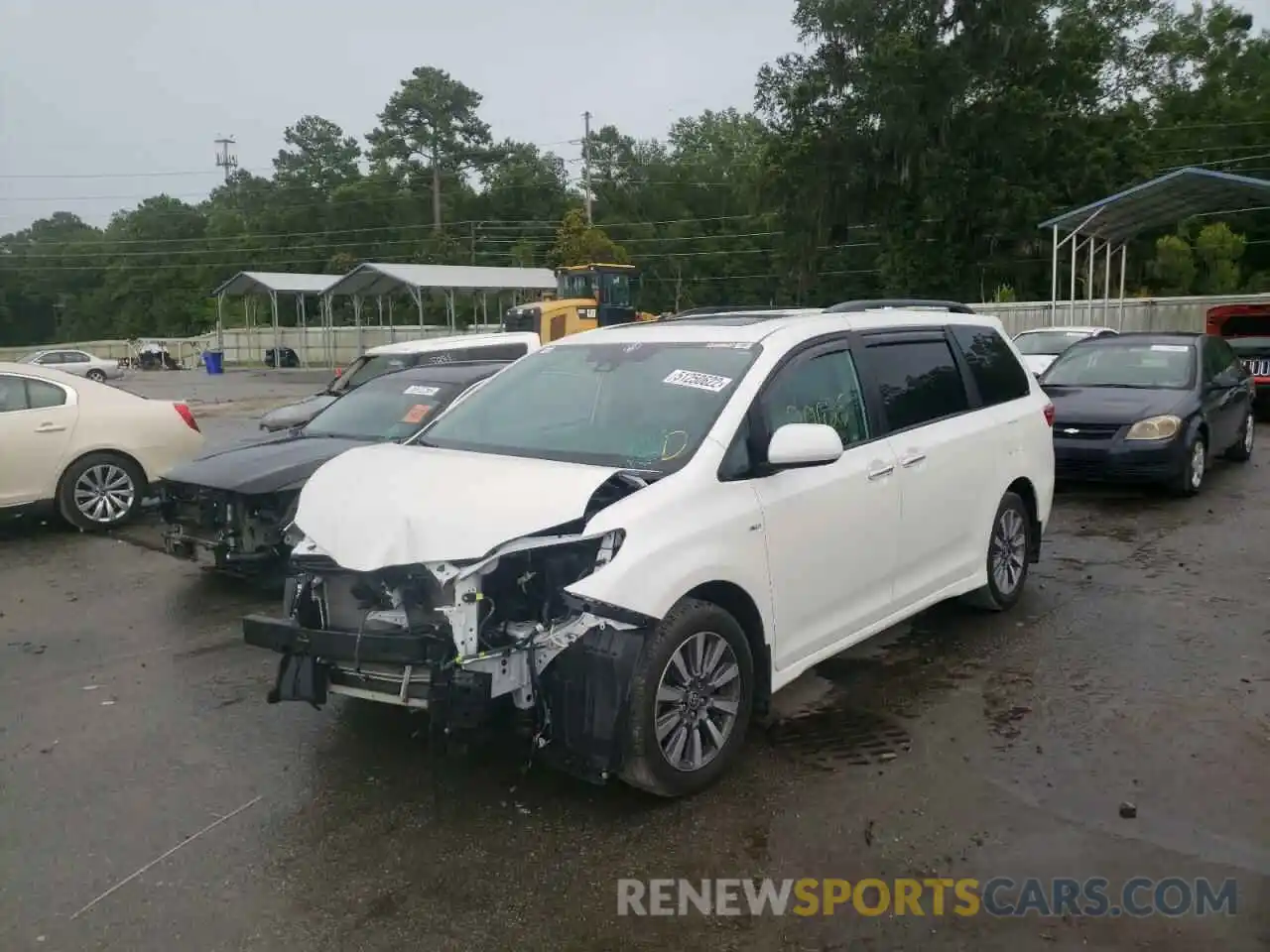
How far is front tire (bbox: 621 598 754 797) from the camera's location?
3793 millimetres

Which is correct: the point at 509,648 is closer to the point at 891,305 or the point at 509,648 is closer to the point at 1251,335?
the point at 891,305

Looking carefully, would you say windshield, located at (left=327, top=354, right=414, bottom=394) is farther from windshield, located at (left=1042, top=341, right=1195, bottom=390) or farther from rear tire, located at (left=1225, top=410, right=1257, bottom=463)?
rear tire, located at (left=1225, top=410, right=1257, bottom=463)

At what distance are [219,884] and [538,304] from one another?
26.7 m

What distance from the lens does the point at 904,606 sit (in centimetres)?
534

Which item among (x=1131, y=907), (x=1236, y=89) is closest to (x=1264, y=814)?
(x=1131, y=907)

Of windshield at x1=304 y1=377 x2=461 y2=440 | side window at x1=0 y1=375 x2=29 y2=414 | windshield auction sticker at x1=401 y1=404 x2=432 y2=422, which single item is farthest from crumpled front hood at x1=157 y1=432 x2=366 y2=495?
side window at x1=0 y1=375 x2=29 y2=414

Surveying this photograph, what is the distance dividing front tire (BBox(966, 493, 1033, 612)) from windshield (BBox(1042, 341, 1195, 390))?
517cm

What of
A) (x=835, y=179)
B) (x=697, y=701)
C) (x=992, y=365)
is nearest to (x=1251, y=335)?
(x=992, y=365)

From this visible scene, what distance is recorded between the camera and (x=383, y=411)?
8.34 metres

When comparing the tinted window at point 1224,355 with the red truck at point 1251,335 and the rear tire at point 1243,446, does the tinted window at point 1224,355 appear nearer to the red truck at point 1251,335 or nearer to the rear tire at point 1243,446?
the rear tire at point 1243,446

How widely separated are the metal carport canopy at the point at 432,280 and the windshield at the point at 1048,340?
27777 mm

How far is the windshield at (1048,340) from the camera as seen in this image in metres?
18.5

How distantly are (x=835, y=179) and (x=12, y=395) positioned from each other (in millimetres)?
40486

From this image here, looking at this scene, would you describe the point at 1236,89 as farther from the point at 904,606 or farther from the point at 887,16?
the point at 904,606
